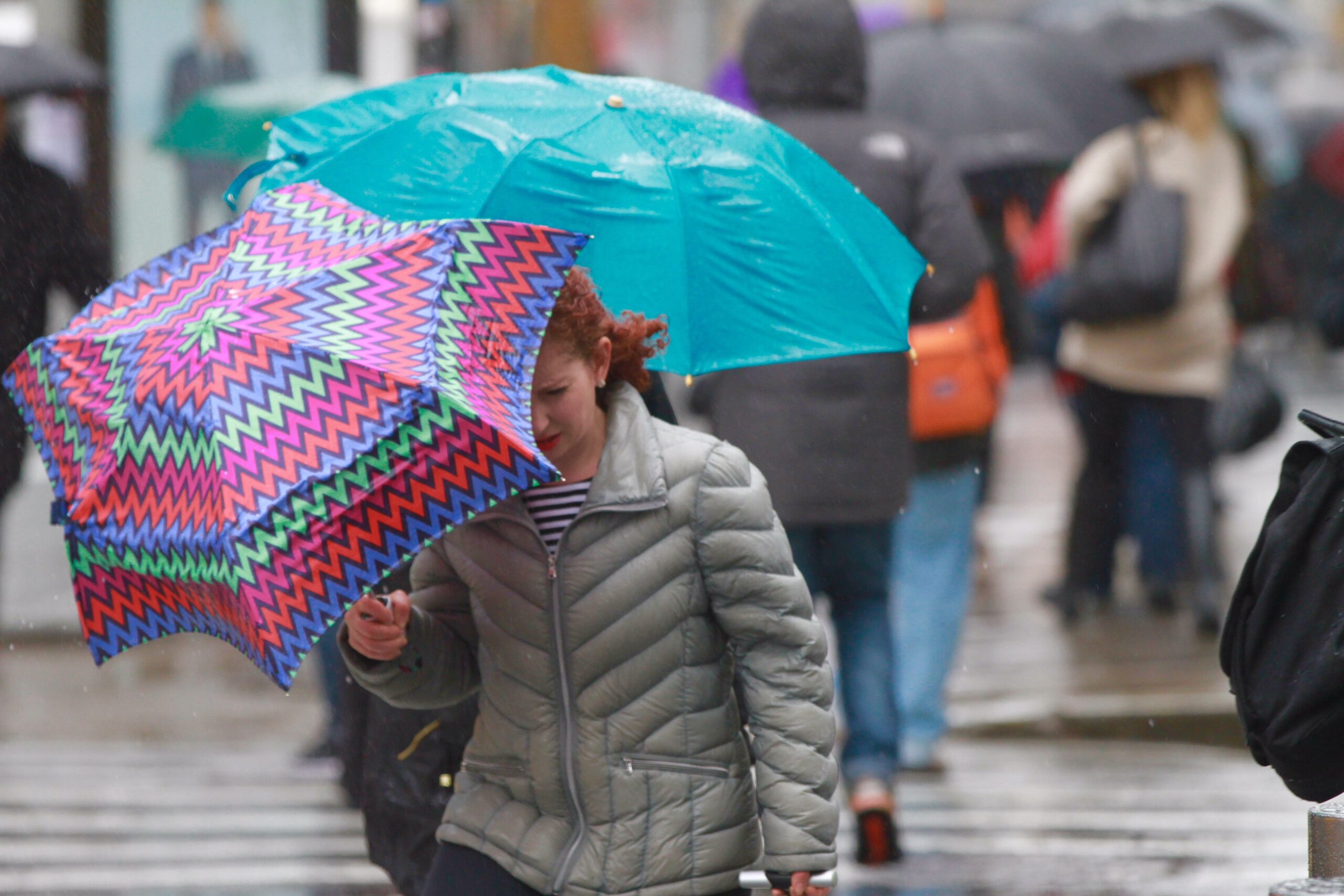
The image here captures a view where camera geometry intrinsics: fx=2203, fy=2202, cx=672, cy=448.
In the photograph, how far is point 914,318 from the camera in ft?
22.0

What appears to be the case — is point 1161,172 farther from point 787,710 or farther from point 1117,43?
point 787,710

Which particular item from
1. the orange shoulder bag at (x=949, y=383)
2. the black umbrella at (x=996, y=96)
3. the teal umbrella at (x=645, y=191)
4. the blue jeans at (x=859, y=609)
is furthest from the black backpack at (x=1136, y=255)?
the teal umbrella at (x=645, y=191)

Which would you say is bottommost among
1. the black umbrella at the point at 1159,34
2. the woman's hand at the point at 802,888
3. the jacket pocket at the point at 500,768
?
the black umbrella at the point at 1159,34

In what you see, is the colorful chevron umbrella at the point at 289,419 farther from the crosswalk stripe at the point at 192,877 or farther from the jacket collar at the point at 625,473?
the crosswalk stripe at the point at 192,877

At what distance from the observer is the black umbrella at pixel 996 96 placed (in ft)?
31.3

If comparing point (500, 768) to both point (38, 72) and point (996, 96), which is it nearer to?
point (38, 72)

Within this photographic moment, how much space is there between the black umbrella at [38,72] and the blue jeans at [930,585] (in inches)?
145

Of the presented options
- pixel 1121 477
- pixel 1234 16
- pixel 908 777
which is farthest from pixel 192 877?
pixel 1234 16

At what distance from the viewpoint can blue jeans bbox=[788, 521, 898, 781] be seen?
6.23 metres

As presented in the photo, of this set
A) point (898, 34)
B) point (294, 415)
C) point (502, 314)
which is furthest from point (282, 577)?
point (898, 34)

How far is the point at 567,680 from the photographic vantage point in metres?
3.70

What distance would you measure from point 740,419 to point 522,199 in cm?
215

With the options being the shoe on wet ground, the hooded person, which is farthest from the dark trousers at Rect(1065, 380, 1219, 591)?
the shoe on wet ground

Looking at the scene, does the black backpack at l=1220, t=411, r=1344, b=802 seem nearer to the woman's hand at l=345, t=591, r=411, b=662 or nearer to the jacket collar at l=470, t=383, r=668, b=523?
the jacket collar at l=470, t=383, r=668, b=523
